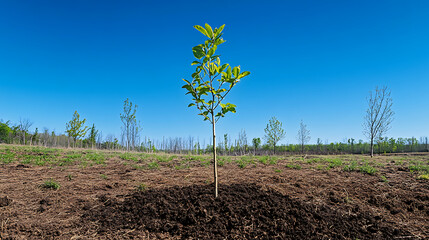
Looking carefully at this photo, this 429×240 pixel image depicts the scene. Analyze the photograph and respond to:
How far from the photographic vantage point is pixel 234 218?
3229 mm

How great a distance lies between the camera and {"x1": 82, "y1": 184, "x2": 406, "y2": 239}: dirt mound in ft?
10.0

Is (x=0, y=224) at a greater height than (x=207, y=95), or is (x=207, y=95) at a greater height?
(x=207, y=95)

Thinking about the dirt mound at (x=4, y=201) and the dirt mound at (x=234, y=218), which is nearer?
the dirt mound at (x=234, y=218)

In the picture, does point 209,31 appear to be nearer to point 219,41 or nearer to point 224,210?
point 219,41

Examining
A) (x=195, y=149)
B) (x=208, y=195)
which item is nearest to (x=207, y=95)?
(x=208, y=195)

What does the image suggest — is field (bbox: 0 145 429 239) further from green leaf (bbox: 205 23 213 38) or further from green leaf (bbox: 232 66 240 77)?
green leaf (bbox: 205 23 213 38)

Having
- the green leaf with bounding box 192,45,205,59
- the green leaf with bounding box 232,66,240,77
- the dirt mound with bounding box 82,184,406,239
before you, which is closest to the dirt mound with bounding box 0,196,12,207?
the dirt mound with bounding box 82,184,406,239

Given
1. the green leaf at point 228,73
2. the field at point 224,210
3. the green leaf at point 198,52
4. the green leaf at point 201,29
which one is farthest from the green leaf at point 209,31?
the field at point 224,210

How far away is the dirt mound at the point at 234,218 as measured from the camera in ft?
10.0

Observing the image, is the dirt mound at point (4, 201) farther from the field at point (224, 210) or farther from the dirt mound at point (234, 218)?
the dirt mound at point (234, 218)

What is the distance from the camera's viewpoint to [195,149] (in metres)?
34.3

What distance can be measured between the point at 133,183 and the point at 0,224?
243cm

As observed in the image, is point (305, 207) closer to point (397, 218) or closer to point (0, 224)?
point (397, 218)

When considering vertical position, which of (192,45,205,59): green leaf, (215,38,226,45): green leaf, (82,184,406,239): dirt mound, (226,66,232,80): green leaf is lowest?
(82,184,406,239): dirt mound
